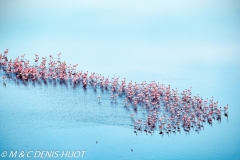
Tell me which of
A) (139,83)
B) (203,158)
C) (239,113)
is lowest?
(203,158)

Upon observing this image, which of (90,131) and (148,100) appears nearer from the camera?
(90,131)

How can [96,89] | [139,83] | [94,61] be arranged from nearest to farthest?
1. [96,89]
2. [139,83]
3. [94,61]

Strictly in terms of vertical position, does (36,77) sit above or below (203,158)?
above

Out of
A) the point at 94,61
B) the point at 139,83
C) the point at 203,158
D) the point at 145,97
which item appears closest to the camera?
the point at 203,158

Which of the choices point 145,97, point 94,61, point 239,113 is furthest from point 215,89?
point 94,61

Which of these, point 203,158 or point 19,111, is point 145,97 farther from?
point 19,111

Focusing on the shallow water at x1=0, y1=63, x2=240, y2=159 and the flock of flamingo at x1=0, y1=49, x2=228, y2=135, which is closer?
the shallow water at x1=0, y1=63, x2=240, y2=159

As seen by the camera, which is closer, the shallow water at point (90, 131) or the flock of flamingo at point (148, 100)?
the shallow water at point (90, 131)

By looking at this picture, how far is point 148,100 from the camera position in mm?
21359

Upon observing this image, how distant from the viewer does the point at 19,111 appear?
2067 centimetres

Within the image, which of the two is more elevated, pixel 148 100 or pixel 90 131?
pixel 148 100

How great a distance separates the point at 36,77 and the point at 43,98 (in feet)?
9.15

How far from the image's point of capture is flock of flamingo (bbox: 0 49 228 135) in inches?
760

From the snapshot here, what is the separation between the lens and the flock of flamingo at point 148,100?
1931 cm
